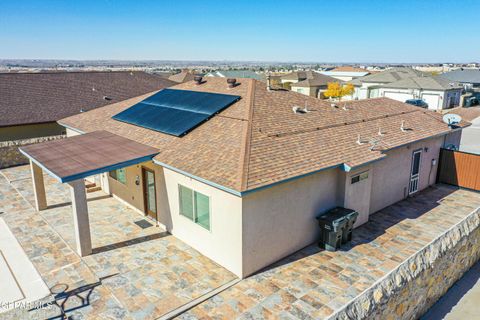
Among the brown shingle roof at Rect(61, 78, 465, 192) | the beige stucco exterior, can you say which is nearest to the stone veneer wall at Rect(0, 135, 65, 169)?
the brown shingle roof at Rect(61, 78, 465, 192)

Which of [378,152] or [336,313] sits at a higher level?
[378,152]

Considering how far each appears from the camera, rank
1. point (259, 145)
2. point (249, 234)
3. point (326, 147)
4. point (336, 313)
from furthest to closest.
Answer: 1. point (326, 147)
2. point (259, 145)
3. point (249, 234)
4. point (336, 313)

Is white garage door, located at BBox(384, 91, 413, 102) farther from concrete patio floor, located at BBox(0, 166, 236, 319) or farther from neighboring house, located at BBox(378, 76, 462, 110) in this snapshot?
concrete patio floor, located at BBox(0, 166, 236, 319)

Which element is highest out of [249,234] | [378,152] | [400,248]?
[378,152]

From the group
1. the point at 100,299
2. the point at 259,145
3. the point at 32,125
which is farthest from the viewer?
the point at 32,125

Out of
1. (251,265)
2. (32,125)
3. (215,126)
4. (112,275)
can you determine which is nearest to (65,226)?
(112,275)

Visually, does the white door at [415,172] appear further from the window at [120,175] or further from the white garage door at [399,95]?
the white garage door at [399,95]

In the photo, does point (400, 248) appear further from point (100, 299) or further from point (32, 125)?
point (32, 125)

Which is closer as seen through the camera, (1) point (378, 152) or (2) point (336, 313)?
(2) point (336, 313)
